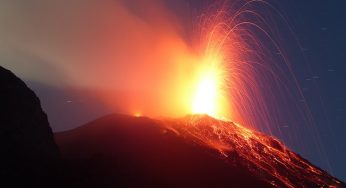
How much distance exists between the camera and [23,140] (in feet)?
160

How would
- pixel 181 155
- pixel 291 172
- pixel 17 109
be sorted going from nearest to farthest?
pixel 17 109 → pixel 181 155 → pixel 291 172

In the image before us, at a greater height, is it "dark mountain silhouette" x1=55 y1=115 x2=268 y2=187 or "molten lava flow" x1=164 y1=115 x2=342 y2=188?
"molten lava flow" x1=164 y1=115 x2=342 y2=188

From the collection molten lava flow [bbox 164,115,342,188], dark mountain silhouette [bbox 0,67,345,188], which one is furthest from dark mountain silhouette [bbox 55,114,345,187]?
dark mountain silhouette [bbox 0,67,345,188]

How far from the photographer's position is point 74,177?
45312mm

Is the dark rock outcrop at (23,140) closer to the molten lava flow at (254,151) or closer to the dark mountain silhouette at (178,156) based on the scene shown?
the dark mountain silhouette at (178,156)

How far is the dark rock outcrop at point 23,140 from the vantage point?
42.3 meters

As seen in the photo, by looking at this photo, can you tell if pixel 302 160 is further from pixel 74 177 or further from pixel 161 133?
pixel 74 177

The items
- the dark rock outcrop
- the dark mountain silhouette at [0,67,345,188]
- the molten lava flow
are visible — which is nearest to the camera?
the dark rock outcrop

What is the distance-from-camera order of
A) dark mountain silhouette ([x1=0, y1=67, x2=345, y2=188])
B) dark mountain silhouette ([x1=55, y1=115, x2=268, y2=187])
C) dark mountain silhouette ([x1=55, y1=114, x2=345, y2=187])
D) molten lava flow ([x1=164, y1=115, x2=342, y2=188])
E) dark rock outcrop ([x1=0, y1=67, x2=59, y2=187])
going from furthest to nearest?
molten lava flow ([x1=164, y1=115, x2=342, y2=188]) < dark mountain silhouette ([x1=55, y1=114, x2=345, y2=187]) < dark mountain silhouette ([x1=55, y1=115, x2=268, y2=187]) < dark mountain silhouette ([x1=0, y1=67, x2=345, y2=188]) < dark rock outcrop ([x1=0, y1=67, x2=59, y2=187])

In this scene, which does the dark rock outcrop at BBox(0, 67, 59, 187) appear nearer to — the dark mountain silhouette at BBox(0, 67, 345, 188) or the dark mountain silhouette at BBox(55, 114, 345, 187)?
the dark mountain silhouette at BBox(0, 67, 345, 188)

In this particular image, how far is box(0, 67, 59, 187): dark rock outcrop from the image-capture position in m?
42.3

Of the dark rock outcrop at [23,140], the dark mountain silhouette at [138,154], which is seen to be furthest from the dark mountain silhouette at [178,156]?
the dark rock outcrop at [23,140]

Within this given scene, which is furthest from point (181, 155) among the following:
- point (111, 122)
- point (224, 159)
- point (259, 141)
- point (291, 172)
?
point (259, 141)

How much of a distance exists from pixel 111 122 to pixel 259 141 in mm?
33260
